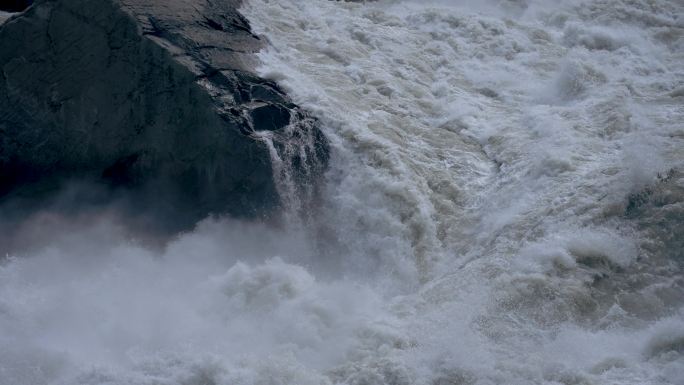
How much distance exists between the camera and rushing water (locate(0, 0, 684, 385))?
6945mm

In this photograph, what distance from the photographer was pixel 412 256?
28.6ft

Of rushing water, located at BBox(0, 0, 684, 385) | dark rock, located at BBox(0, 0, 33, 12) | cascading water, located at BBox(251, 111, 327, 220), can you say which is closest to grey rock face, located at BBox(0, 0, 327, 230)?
cascading water, located at BBox(251, 111, 327, 220)

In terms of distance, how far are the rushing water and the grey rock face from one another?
54 cm

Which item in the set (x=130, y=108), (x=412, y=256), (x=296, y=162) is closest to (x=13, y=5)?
(x=130, y=108)

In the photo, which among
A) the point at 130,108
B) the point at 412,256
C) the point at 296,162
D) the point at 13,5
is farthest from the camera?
the point at 13,5

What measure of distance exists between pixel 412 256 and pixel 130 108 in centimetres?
378

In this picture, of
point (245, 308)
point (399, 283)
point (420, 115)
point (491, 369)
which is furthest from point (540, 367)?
point (420, 115)

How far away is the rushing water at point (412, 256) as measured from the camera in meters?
6.95

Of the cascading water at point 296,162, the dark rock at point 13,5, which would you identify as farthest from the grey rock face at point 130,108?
the dark rock at point 13,5

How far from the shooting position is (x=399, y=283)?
8453 mm

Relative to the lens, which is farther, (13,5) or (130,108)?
(13,5)

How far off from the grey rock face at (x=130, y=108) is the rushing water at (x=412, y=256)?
541 millimetres

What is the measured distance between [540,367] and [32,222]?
585cm

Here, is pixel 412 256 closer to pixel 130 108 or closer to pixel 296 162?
pixel 296 162
